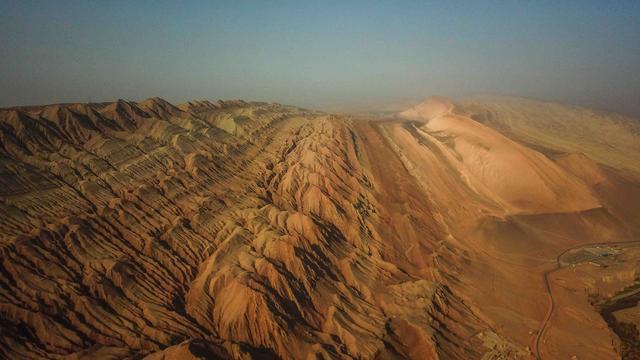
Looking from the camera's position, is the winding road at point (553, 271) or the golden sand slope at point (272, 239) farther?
the winding road at point (553, 271)

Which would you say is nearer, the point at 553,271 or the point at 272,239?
the point at 272,239

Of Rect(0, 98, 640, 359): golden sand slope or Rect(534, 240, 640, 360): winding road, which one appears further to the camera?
Rect(534, 240, 640, 360): winding road

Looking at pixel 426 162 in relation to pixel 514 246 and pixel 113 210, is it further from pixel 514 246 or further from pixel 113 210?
pixel 113 210

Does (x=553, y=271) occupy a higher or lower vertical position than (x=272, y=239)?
lower

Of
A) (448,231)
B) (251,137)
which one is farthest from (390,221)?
(251,137)

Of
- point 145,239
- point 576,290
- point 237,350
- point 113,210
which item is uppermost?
point 113,210

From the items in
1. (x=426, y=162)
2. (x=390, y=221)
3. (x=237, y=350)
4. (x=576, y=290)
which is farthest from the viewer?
(x=426, y=162)

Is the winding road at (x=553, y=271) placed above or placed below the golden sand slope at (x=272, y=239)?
below

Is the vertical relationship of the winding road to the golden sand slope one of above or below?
below
